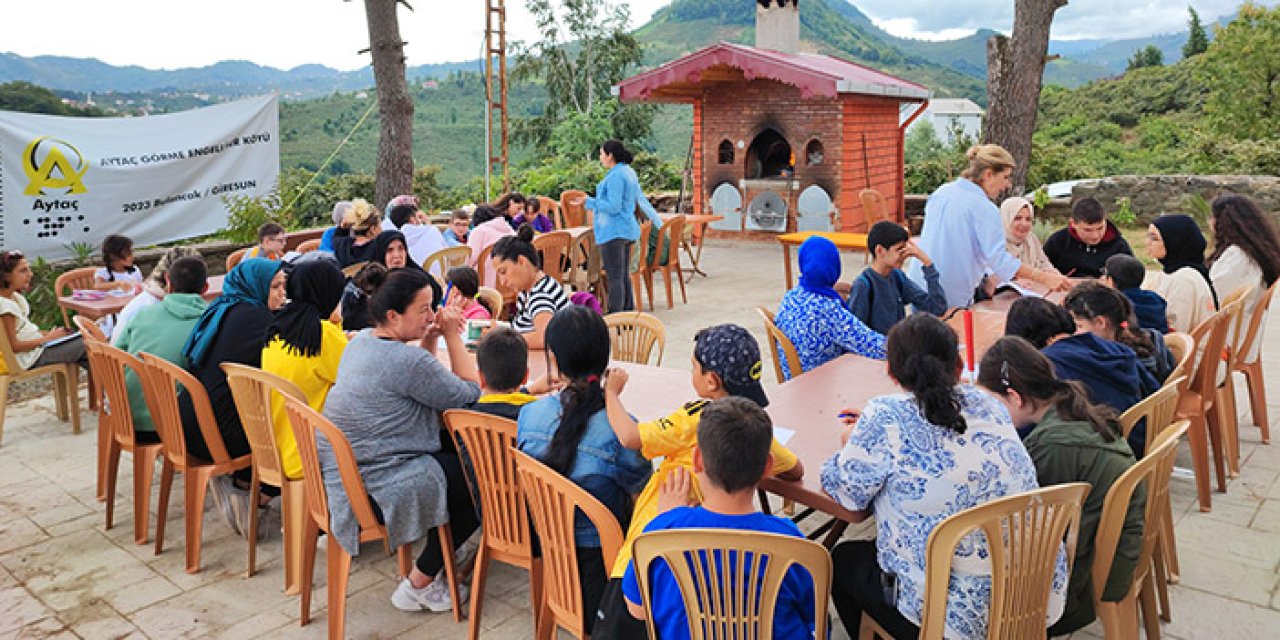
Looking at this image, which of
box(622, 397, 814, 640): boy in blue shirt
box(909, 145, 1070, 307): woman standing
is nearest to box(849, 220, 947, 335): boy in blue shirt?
box(909, 145, 1070, 307): woman standing

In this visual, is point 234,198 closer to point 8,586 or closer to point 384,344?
point 8,586

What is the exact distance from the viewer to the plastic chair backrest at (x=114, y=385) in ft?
12.1

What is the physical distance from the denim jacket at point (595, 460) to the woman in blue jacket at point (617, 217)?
15.5 ft

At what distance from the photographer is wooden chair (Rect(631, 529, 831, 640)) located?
1.87 metres

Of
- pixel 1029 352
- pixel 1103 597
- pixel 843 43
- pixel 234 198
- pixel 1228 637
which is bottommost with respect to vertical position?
pixel 1228 637

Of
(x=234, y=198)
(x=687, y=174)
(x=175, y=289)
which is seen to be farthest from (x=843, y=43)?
(x=175, y=289)

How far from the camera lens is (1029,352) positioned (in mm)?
2453

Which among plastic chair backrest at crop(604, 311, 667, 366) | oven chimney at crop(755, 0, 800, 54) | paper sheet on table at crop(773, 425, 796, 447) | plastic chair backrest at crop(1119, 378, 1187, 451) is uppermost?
oven chimney at crop(755, 0, 800, 54)

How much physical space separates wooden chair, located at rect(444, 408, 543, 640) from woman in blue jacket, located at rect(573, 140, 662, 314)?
4.60 m

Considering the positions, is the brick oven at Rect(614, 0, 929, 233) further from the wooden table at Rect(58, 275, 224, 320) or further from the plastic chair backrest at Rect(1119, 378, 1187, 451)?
the plastic chair backrest at Rect(1119, 378, 1187, 451)

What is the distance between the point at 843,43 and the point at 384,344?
6181 cm

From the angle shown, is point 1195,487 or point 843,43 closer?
point 1195,487

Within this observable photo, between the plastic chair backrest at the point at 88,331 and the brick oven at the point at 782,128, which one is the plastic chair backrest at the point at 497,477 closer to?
the plastic chair backrest at the point at 88,331

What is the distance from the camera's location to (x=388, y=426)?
2977 mm
